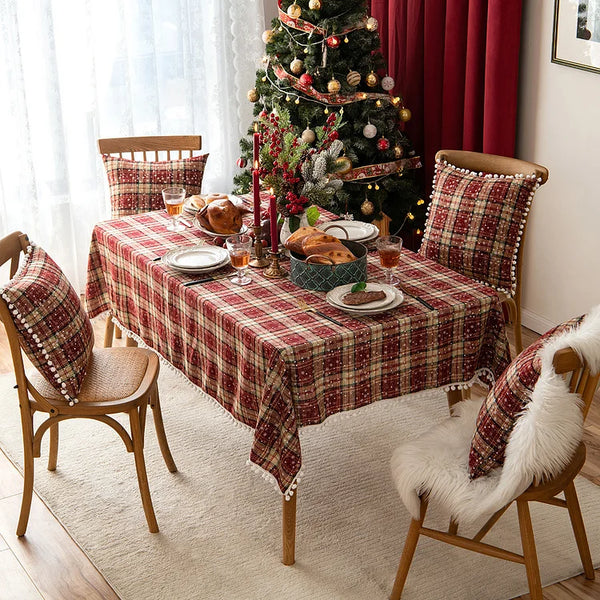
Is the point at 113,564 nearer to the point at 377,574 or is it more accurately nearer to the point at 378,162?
the point at 377,574

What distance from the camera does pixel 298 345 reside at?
2443 mm

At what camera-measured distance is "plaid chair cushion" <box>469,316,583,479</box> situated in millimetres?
2143

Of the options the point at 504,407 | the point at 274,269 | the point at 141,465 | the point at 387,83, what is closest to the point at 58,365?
the point at 141,465

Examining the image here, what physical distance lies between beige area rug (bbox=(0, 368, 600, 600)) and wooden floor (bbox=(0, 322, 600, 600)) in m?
0.04

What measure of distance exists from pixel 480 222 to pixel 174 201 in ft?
3.71

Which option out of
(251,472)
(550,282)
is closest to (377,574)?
(251,472)

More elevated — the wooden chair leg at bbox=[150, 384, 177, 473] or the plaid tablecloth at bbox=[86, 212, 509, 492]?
the plaid tablecloth at bbox=[86, 212, 509, 492]

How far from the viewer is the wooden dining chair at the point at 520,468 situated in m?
2.10

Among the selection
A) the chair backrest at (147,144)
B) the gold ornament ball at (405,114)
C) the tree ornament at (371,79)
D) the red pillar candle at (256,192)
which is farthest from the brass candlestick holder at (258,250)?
the gold ornament ball at (405,114)

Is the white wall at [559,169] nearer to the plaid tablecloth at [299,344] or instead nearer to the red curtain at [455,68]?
the red curtain at [455,68]

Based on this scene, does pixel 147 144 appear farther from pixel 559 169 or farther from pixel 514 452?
pixel 514 452

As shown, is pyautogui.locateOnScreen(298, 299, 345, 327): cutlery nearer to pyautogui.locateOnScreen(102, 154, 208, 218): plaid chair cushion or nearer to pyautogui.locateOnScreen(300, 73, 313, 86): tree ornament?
pyautogui.locateOnScreen(102, 154, 208, 218): plaid chair cushion

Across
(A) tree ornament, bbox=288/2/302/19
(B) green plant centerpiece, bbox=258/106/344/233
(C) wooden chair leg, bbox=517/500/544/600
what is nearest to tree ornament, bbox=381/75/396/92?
(A) tree ornament, bbox=288/2/302/19

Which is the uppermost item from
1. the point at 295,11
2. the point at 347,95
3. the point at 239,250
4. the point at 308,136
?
the point at 295,11
